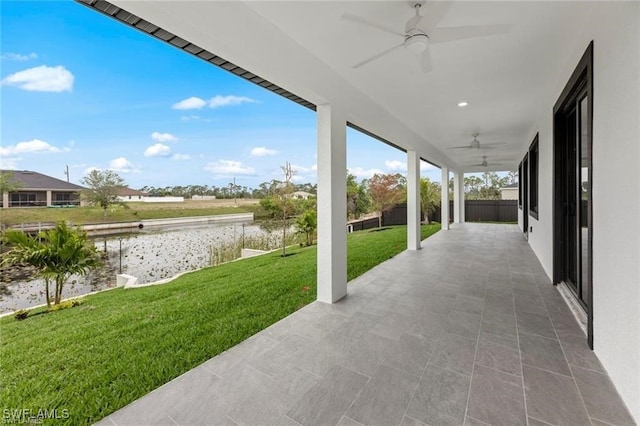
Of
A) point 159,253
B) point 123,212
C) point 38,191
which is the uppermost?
point 38,191

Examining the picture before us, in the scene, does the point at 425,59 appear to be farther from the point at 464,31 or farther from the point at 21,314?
the point at 21,314

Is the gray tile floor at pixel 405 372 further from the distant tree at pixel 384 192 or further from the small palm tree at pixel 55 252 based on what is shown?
the distant tree at pixel 384 192

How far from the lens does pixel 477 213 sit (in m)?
14.1

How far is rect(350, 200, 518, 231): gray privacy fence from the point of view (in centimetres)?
1327

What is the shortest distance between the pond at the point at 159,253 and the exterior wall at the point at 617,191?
5248mm

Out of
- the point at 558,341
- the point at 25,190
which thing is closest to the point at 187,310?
the point at 25,190

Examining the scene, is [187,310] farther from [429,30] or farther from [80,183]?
[429,30]

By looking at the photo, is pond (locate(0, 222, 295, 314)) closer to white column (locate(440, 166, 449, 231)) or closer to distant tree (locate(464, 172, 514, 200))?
white column (locate(440, 166, 449, 231))

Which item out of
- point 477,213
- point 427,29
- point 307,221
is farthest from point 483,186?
point 427,29

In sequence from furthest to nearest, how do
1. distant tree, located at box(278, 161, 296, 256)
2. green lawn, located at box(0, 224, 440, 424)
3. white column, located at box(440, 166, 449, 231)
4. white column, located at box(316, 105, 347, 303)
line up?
white column, located at box(440, 166, 449, 231) < distant tree, located at box(278, 161, 296, 256) < white column, located at box(316, 105, 347, 303) < green lawn, located at box(0, 224, 440, 424)

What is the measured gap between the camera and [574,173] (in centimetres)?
336

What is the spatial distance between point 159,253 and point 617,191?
6.37 metres

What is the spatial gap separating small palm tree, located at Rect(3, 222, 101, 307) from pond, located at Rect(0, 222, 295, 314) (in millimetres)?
291

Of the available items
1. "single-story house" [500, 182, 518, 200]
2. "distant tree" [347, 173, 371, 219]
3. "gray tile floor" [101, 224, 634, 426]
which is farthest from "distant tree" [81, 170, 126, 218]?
"single-story house" [500, 182, 518, 200]
